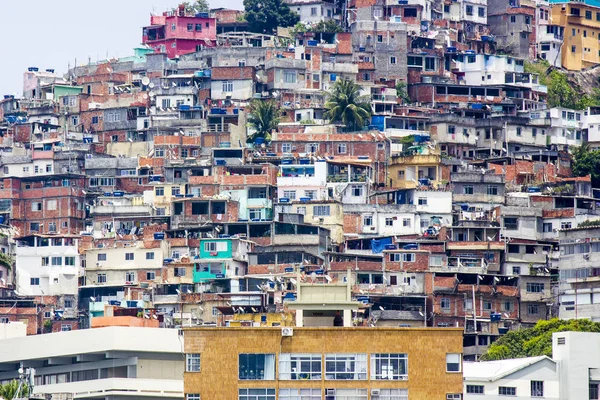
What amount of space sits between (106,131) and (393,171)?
74.8 ft

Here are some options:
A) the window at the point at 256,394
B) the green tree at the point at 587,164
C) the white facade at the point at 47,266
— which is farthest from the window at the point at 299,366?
the green tree at the point at 587,164

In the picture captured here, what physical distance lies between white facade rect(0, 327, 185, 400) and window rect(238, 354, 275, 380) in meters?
19.3

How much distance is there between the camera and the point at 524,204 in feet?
375

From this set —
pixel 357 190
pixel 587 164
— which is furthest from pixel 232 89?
pixel 587 164

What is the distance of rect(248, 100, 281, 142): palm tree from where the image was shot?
414ft

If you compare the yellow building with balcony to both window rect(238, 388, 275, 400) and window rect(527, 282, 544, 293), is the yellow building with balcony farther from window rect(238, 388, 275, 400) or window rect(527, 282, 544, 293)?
window rect(238, 388, 275, 400)

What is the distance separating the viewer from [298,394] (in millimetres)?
56000

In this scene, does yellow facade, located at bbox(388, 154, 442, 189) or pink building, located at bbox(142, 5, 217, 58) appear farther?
pink building, located at bbox(142, 5, 217, 58)

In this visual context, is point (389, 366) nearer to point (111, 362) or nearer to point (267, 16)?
point (111, 362)

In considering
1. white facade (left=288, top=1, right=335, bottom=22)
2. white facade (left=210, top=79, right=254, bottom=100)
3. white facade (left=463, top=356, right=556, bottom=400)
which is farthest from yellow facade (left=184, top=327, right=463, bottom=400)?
white facade (left=288, top=1, right=335, bottom=22)

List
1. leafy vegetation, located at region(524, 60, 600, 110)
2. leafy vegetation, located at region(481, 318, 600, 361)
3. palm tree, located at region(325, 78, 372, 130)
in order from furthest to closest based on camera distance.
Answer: leafy vegetation, located at region(524, 60, 600, 110), palm tree, located at region(325, 78, 372, 130), leafy vegetation, located at region(481, 318, 600, 361)

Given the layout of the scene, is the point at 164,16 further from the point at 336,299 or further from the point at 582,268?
the point at 336,299

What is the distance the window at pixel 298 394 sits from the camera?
5597 cm

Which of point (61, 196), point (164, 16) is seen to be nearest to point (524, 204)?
point (61, 196)
